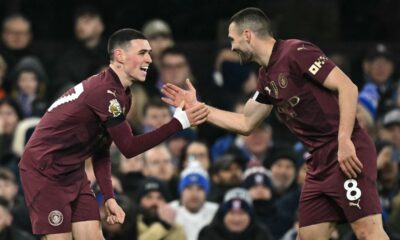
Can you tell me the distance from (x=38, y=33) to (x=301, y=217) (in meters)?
8.17

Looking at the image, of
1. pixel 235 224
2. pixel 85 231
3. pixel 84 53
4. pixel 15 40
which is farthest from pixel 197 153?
pixel 85 231

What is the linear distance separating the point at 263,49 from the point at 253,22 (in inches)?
8.9

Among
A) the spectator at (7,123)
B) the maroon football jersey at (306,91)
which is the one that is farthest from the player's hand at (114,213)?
the spectator at (7,123)

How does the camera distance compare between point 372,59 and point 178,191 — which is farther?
point 372,59

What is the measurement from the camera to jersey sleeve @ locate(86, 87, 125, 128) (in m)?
11.2

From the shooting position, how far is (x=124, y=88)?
11.4m

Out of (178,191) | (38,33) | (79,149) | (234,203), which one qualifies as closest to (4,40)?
(38,33)

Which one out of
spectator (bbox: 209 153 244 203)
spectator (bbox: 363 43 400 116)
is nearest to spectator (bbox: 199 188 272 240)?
spectator (bbox: 209 153 244 203)

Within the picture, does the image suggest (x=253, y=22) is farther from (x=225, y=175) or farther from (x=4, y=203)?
(x=225, y=175)

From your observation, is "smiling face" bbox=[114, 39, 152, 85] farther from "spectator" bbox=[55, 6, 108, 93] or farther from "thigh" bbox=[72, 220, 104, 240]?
"spectator" bbox=[55, 6, 108, 93]

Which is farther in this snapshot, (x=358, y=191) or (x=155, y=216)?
(x=155, y=216)

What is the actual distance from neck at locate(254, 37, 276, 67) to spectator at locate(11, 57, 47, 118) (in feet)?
16.3

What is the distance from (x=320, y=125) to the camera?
1122 cm

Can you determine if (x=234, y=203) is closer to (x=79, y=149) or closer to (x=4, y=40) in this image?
(x=79, y=149)
